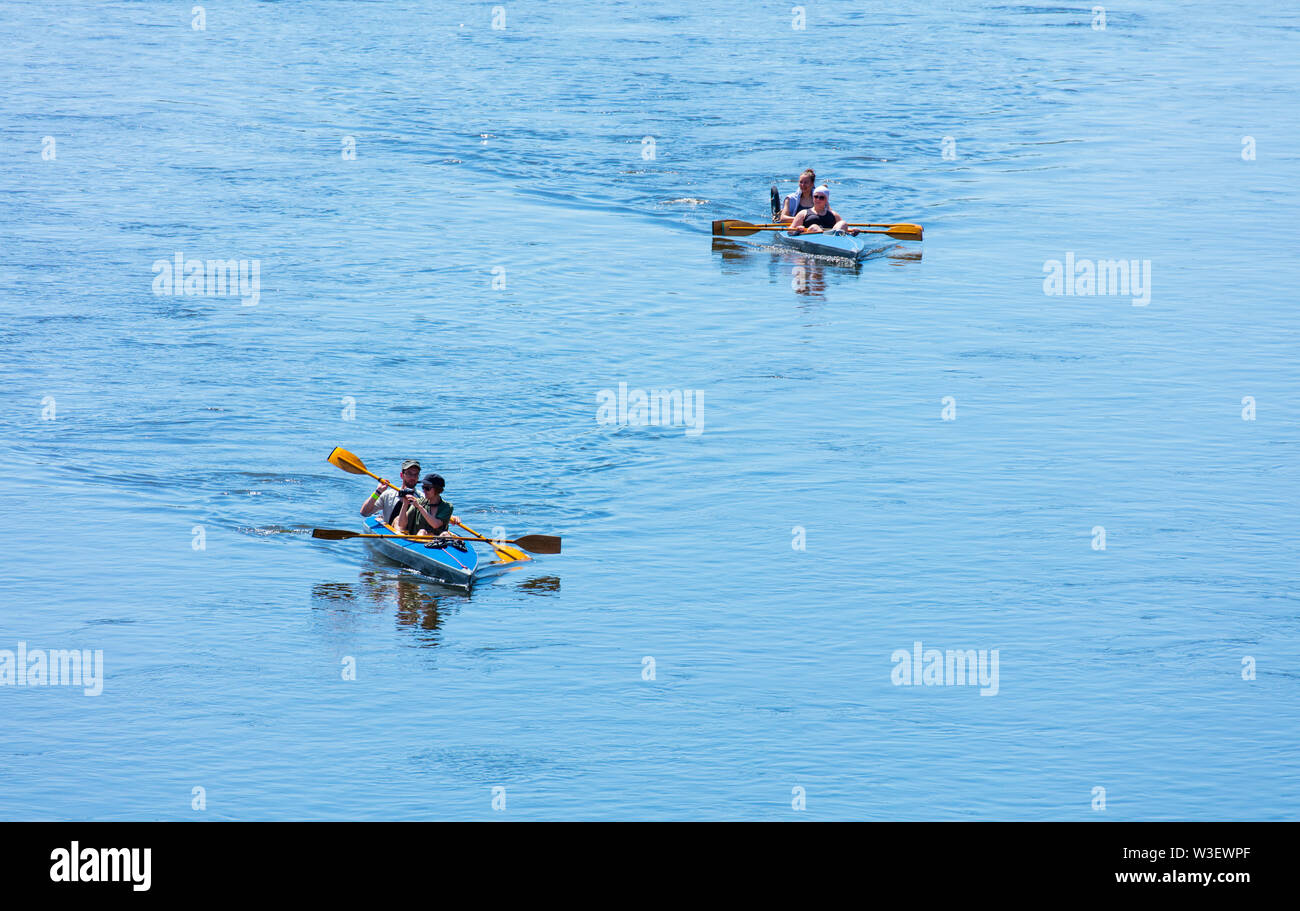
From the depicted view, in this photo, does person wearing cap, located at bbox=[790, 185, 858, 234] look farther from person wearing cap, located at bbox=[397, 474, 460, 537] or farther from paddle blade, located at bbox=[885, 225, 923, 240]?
person wearing cap, located at bbox=[397, 474, 460, 537]

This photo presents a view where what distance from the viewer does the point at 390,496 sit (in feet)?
71.2

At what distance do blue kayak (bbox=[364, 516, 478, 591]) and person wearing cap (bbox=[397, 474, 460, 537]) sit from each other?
9.3 inches

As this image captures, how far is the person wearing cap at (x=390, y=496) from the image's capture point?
21.3m

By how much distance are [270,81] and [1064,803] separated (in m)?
37.6

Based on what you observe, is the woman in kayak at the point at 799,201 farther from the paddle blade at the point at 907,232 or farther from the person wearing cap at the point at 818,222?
the paddle blade at the point at 907,232

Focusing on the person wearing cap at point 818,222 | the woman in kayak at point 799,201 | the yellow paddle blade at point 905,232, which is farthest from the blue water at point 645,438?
the woman in kayak at point 799,201

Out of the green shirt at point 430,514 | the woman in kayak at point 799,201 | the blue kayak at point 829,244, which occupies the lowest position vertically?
the green shirt at point 430,514

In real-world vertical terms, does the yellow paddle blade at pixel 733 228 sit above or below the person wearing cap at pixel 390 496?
above

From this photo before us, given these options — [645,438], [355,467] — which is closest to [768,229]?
[645,438]

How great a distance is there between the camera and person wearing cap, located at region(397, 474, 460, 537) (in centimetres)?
2084

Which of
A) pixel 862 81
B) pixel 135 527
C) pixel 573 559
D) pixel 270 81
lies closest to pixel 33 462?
pixel 135 527

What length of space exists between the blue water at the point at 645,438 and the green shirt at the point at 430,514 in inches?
30.9

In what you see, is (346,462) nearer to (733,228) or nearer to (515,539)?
(515,539)

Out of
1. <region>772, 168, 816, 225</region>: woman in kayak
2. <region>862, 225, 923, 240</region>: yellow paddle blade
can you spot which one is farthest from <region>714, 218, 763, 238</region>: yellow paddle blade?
<region>862, 225, 923, 240</region>: yellow paddle blade
